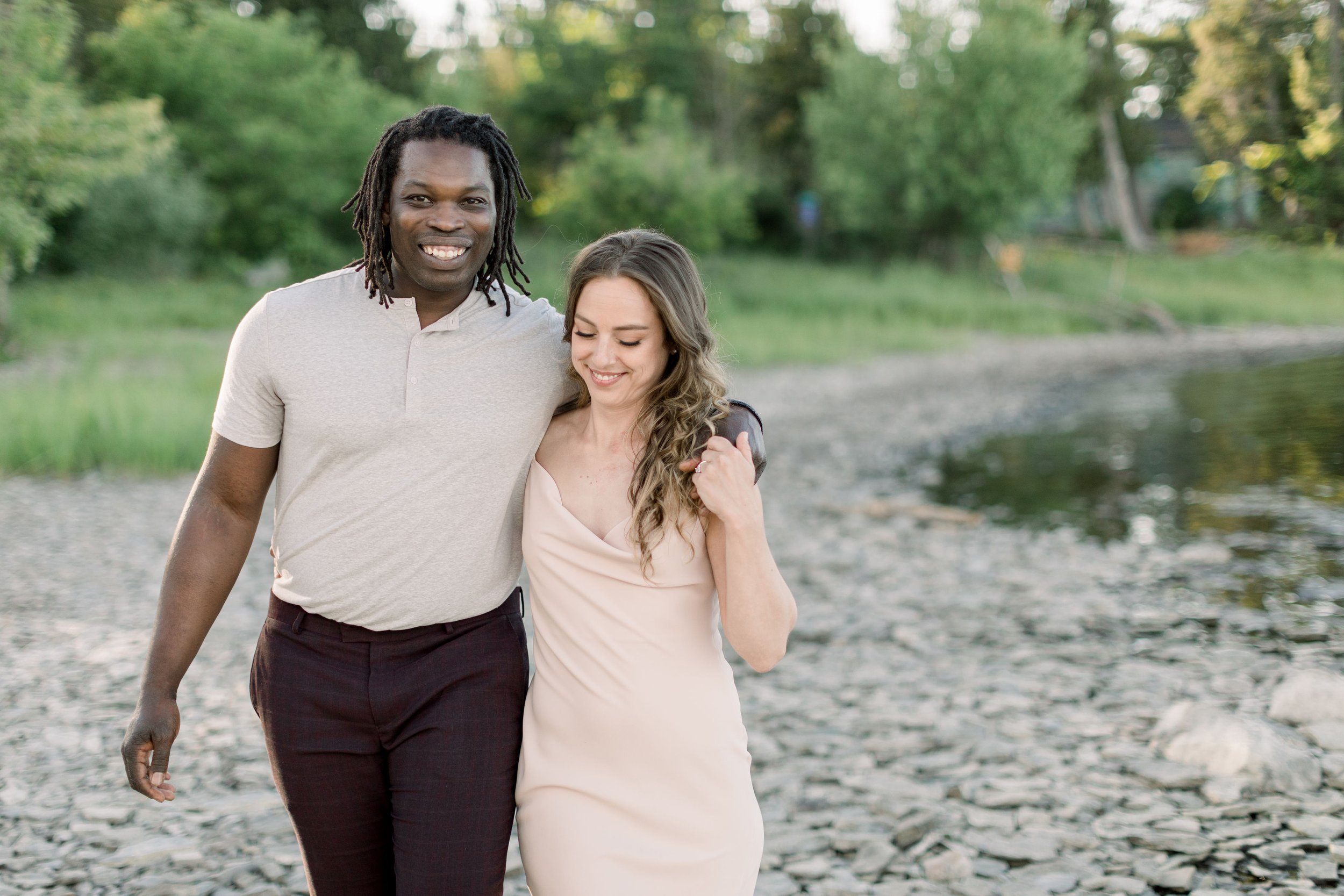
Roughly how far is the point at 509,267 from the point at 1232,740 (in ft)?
12.7

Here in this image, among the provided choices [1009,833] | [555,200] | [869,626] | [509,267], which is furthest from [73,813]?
[555,200]

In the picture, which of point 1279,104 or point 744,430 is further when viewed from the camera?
point 1279,104

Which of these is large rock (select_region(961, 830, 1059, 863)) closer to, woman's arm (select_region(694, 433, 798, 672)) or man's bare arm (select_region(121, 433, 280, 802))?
woman's arm (select_region(694, 433, 798, 672))

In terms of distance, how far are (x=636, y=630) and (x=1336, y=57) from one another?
19.5 meters

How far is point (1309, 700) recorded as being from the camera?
18.5 feet

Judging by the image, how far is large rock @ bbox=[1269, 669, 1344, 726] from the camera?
554 centimetres

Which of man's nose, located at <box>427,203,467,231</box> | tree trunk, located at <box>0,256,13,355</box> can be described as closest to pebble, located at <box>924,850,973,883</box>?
man's nose, located at <box>427,203,467,231</box>

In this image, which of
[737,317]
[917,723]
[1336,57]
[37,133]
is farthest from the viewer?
[737,317]

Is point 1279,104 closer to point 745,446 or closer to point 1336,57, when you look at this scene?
point 1336,57

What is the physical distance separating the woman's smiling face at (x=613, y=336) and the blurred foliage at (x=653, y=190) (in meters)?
26.3

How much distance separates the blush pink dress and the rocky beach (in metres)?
1.67

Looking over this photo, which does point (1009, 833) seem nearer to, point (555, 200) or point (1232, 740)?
point (1232, 740)

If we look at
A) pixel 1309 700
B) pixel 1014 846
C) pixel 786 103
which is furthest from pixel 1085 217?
pixel 1014 846

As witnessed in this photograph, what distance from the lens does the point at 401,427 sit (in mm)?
2531
